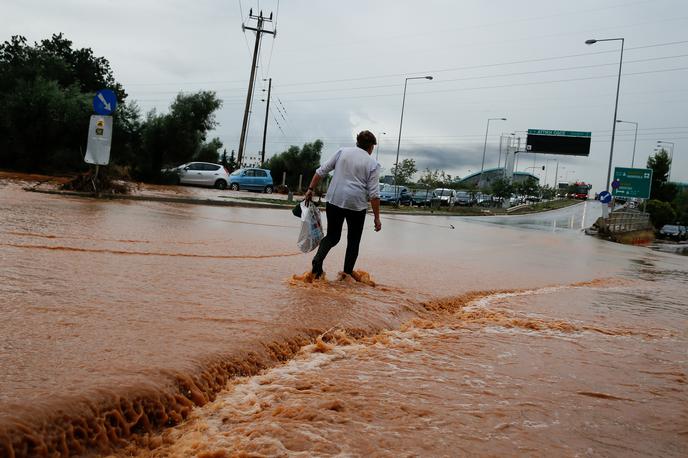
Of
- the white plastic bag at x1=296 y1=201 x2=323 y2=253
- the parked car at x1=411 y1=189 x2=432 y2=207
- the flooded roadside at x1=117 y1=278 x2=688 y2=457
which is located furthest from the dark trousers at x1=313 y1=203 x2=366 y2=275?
the parked car at x1=411 y1=189 x2=432 y2=207

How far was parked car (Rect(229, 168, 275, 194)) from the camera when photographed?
35.6 metres

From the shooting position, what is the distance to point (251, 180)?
3575 centimetres

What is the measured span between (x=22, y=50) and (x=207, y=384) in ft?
118

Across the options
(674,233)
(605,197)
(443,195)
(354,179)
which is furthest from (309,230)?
(674,233)

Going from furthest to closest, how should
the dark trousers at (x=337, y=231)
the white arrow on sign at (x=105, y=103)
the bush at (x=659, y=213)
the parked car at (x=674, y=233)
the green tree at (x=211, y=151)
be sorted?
the bush at (x=659, y=213), the parked car at (x=674, y=233), the green tree at (x=211, y=151), the white arrow on sign at (x=105, y=103), the dark trousers at (x=337, y=231)

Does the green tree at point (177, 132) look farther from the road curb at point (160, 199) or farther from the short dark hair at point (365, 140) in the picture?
the short dark hair at point (365, 140)

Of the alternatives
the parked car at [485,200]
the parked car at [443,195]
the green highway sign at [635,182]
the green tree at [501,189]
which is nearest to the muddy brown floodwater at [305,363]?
the green highway sign at [635,182]

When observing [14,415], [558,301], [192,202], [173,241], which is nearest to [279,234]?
[173,241]

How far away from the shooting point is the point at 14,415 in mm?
2119

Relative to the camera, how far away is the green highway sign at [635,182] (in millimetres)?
47312

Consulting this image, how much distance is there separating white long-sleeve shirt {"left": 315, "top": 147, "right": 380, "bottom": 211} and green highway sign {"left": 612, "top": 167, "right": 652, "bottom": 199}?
152 feet

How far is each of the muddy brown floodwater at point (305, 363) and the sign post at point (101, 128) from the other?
8.20 m

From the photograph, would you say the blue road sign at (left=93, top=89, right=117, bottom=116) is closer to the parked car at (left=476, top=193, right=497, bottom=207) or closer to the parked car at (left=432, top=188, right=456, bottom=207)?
the parked car at (left=432, top=188, right=456, bottom=207)

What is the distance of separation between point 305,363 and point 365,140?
338 centimetres
